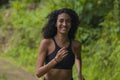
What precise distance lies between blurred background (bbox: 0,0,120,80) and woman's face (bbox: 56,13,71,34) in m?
2.65

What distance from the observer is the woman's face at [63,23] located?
15.3 ft

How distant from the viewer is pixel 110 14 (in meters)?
8.79

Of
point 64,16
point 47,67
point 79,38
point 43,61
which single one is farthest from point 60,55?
point 79,38

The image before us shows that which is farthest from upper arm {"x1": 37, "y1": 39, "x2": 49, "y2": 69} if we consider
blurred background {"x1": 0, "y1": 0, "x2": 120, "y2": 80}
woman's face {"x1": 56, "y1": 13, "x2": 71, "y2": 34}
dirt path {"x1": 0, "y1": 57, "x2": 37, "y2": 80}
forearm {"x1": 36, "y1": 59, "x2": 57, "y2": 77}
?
dirt path {"x1": 0, "y1": 57, "x2": 37, "y2": 80}

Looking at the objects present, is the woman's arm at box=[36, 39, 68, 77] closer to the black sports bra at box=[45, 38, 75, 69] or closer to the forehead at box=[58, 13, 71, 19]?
the black sports bra at box=[45, 38, 75, 69]

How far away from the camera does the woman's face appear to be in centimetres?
467

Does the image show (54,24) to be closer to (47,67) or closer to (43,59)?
(43,59)

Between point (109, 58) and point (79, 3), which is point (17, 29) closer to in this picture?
point (79, 3)

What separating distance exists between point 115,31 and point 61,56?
4.05m

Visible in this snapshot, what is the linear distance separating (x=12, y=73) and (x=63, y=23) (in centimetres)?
422

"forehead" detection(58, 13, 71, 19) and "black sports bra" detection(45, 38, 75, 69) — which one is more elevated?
"forehead" detection(58, 13, 71, 19)

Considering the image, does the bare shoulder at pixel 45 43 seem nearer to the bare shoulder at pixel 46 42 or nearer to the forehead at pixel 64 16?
the bare shoulder at pixel 46 42

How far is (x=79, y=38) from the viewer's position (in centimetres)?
934

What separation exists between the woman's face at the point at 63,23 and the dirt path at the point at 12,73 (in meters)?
3.56
